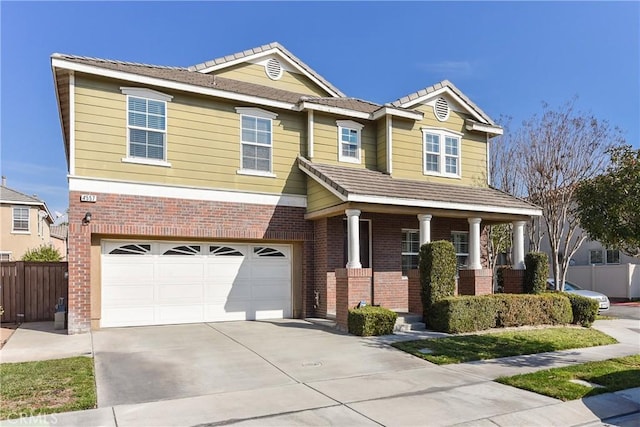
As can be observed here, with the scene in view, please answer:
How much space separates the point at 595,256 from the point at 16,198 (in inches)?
1364

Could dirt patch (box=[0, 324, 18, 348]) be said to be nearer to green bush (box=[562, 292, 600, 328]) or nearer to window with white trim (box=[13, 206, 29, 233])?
green bush (box=[562, 292, 600, 328])

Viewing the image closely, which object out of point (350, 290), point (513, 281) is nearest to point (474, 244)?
point (513, 281)

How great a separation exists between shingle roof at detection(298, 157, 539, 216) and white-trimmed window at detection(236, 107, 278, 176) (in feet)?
3.58

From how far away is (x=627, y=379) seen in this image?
26.0ft

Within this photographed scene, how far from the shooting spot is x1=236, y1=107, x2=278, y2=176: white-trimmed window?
14.1 metres

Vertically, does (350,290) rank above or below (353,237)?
below

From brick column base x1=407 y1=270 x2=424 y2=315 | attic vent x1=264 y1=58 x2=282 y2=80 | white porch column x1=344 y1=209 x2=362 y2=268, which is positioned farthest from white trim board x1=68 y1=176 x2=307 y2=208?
attic vent x1=264 y1=58 x2=282 y2=80

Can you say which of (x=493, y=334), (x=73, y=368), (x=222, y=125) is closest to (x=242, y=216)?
(x=222, y=125)

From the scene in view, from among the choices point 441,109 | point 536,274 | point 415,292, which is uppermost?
point 441,109

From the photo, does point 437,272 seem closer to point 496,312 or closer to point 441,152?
point 496,312

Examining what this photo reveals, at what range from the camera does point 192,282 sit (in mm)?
13438

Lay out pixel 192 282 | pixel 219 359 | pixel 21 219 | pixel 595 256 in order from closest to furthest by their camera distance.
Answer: pixel 219 359
pixel 192 282
pixel 595 256
pixel 21 219

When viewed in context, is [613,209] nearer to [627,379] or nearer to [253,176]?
[627,379]

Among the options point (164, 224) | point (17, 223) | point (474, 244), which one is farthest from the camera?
point (17, 223)
